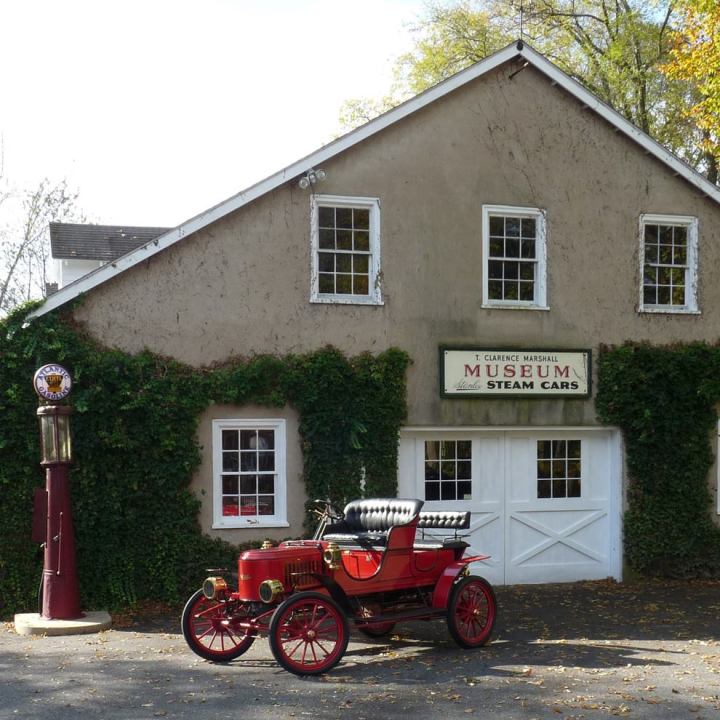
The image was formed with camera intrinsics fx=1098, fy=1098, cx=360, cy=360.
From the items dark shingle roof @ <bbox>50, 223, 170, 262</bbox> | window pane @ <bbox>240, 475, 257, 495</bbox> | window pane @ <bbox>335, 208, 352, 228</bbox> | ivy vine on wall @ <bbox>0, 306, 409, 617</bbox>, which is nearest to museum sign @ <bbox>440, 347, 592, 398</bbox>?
ivy vine on wall @ <bbox>0, 306, 409, 617</bbox>

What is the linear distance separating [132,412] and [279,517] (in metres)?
2.40

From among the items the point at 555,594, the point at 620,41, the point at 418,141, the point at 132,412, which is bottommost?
the point at 555,594

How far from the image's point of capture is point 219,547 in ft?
46.3

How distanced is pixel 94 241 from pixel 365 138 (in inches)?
345

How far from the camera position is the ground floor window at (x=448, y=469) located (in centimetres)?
1548

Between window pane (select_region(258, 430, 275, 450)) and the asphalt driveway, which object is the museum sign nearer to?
window pane (select_region(258, 430, 275, 450))

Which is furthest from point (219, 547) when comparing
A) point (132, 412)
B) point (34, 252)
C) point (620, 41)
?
point (34, 252)

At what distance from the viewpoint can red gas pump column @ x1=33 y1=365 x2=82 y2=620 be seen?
12664mm

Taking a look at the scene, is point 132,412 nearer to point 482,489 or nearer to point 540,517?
point 482,489

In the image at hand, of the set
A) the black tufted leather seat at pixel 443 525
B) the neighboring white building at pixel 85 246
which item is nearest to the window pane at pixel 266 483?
the black tufted leather seat at pixel 443 525

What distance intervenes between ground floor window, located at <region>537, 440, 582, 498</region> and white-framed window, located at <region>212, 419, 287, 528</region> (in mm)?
3939

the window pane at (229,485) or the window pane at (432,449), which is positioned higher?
the window pane at (432,449)

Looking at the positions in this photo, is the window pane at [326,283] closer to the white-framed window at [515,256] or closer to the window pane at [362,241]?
the window pane at [362,241]

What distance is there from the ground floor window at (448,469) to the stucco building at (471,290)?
0.03 metres
